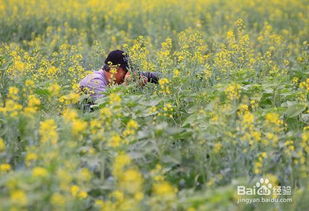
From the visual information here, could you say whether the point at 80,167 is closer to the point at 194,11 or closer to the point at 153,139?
the point at 153,139

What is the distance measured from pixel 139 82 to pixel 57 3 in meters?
6.62

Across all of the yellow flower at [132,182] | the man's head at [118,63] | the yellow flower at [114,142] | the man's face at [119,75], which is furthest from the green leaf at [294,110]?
the yellow flower at [132,182]

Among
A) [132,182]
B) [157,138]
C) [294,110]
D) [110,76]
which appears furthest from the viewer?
[110,76]

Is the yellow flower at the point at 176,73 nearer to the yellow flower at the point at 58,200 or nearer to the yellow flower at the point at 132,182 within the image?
the yellow flower at the point at 132,182

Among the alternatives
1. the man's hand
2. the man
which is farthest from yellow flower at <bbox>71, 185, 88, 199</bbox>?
the man's hand

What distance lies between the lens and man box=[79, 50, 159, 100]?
5.52 metres

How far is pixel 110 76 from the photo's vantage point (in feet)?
18.8

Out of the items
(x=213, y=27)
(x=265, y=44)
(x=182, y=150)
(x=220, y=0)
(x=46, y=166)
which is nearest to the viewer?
(x=46, y=166)

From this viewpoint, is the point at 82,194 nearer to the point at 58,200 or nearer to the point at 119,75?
the point at 58,200

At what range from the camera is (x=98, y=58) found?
6.95 m

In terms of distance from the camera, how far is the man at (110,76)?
5.52 meters

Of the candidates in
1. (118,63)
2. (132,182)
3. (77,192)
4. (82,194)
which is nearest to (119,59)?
(118,63)

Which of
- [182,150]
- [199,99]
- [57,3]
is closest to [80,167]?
[182,150]

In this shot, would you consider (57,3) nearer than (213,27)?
No
